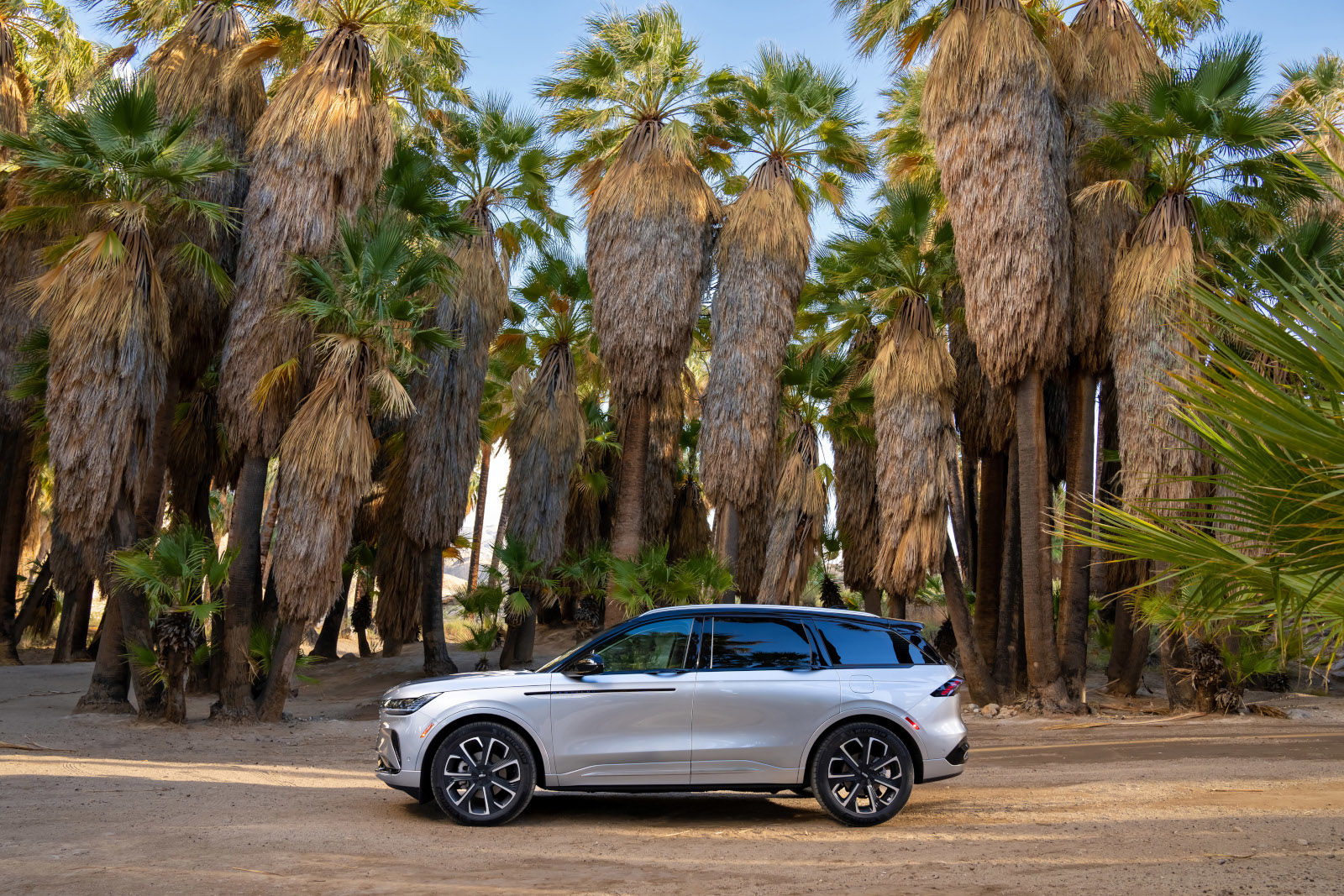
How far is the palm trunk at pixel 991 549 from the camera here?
70.4 feet

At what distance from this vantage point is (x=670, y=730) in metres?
8.24

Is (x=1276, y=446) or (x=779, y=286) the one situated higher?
(x=779, y=286)

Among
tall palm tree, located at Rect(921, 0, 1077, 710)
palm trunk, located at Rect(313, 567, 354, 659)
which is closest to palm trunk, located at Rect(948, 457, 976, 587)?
tall palm tree, located at Rect(921, 0, 1077, 710)

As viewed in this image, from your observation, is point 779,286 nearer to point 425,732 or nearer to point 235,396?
point 235,396

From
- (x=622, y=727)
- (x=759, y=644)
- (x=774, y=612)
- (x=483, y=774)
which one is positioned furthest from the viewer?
(x=774, y=612)

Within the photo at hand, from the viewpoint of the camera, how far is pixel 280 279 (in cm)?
1617

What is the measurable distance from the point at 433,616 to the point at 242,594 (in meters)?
7.06

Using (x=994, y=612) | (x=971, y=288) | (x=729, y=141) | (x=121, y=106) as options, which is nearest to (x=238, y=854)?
(x=121, y=106)

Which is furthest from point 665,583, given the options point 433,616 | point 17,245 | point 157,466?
point 17,245

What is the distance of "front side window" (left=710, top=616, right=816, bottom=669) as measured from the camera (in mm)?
8570

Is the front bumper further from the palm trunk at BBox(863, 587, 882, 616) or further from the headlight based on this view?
the palm trunk at BBox(863, 587, 882, 616)

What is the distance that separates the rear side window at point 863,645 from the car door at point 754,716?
234mm

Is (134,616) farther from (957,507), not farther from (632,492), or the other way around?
(957,507)

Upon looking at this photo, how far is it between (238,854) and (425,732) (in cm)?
162
